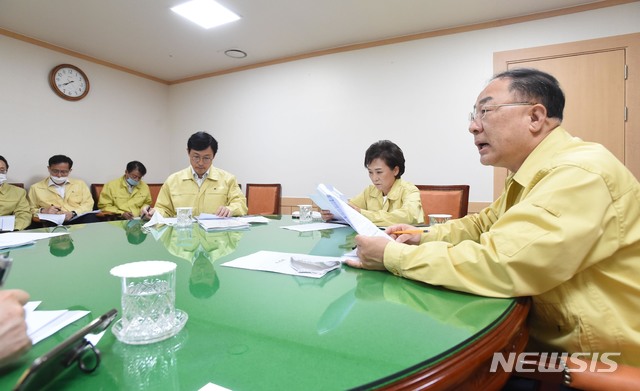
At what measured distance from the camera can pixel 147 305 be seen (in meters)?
0.58

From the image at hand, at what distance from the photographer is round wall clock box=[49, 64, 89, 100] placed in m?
4.02

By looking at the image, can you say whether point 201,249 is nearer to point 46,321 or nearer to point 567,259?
point 46,321

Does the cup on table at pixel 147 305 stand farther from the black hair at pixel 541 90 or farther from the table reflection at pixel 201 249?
the black hair at pixel 541 90

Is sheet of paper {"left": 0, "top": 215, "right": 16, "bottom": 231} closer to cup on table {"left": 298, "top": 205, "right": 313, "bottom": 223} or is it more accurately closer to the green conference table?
the green conference table

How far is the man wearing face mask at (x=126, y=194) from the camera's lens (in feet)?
13.8

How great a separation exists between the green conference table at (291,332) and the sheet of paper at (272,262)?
1.3 inches

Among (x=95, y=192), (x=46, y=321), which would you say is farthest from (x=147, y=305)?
(x=95, y=192)

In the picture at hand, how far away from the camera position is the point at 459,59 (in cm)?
351

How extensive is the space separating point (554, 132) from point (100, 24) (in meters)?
4.13

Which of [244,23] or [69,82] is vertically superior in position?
[244,23]

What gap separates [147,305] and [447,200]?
2.37m

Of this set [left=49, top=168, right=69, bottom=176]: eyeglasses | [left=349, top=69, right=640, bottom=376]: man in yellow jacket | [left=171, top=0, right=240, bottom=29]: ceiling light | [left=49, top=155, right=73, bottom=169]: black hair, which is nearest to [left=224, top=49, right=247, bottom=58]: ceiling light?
[left=171, top=0, right=240, bottom=29]: ceiling light

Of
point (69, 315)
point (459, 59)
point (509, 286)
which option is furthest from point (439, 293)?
point (459, 59)

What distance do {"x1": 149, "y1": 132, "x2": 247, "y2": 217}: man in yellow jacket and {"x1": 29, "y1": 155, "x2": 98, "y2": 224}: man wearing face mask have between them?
1604mm
